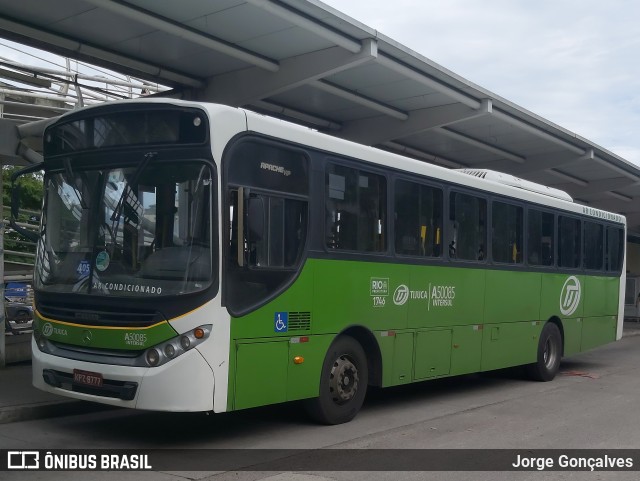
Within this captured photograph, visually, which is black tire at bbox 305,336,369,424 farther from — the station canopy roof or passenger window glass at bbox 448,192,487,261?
the station canopy roof

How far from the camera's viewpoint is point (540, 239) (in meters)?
13.9

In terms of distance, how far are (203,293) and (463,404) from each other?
220 inches

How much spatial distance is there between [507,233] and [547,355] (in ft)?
10.00

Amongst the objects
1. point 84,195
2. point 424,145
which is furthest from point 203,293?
point 424,145

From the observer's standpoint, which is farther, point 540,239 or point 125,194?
point 540,239

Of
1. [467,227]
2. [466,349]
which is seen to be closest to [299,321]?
[466,349]

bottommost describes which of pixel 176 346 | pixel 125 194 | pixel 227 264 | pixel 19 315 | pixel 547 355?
pixel 547 355

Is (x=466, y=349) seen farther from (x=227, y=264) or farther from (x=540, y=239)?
(x=227, y=264)

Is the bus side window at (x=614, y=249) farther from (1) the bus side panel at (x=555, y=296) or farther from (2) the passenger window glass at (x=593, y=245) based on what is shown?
(1) the bus side panel at (x=555, y=296)

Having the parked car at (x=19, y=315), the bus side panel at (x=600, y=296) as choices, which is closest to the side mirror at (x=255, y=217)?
the parked car at (x=19, y=315)

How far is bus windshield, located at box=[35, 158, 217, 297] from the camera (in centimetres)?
743

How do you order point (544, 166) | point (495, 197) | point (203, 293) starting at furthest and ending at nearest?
point (544, 166), point (495, 197), point (203, 293)

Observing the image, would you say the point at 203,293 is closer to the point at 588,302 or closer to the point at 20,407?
the point at 20,407

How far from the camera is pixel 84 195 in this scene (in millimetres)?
8031
